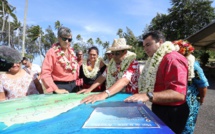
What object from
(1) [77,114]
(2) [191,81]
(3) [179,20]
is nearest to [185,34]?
(3) [179,20]

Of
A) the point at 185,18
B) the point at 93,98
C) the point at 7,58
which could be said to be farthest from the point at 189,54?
the point at 185,18

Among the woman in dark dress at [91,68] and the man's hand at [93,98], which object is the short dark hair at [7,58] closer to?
the man's hand at [93,98]

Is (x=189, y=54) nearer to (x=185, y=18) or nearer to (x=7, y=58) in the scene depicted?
(x=7, y=58)

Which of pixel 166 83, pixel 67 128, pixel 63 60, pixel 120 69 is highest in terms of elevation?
pixel 63 60

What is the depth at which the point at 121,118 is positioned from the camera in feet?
4.04

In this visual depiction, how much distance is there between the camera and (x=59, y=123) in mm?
1180

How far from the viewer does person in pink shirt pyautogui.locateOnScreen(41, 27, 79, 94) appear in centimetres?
272

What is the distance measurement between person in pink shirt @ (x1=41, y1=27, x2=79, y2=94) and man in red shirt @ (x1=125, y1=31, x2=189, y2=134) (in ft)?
3.91

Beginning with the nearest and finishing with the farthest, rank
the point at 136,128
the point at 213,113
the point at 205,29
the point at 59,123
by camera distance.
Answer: the point at 136,128
the point at 59,123
the point at 213,113
the point at 205,29

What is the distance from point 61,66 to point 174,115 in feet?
5.73

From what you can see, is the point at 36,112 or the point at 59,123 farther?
the point at 36,112

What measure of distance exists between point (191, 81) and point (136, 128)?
2.04 metres

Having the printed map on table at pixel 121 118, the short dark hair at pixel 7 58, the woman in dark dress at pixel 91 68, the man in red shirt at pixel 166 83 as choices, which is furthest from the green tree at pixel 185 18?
the printed map on table at pixel 121 118

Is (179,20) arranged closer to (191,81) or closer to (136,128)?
(191,81)
